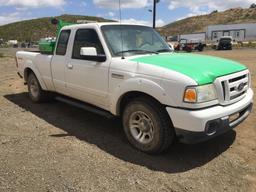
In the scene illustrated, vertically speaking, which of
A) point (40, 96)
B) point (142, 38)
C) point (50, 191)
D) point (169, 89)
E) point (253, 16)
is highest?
point (253, 16)

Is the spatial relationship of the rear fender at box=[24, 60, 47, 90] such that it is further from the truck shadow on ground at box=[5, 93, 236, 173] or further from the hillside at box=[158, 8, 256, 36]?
the hillside at box=[158, 8, 256, 36]

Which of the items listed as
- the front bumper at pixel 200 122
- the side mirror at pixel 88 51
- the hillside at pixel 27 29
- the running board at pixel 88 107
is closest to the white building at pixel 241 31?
the hillside at pixel 27 29

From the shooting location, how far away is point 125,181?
3.71m

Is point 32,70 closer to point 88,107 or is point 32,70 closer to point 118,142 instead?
point 88,107

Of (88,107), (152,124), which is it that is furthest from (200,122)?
(88,107)

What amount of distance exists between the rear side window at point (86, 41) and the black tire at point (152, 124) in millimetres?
1122

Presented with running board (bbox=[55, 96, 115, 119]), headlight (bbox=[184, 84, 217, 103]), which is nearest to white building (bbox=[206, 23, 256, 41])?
running board (bbox=[55, 96, 115, 119])

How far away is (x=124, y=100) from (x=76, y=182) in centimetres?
150

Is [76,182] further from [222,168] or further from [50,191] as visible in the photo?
[222,168]

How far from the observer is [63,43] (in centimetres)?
597

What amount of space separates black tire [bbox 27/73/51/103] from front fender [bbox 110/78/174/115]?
2921 millimetres

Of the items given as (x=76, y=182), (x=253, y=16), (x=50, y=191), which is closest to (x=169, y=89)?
(x=76, y=182)

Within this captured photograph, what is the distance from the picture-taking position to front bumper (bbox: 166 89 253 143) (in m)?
3.75

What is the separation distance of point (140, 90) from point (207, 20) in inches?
5296
